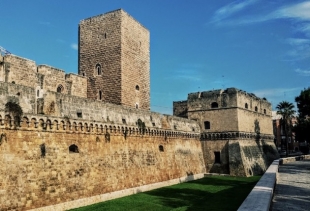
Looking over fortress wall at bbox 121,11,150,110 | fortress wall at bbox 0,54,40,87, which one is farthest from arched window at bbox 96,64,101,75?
fortress wall at bbox 0,54,40,87

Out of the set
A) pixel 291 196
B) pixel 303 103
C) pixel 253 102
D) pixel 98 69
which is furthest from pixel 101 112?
pixel 303 103

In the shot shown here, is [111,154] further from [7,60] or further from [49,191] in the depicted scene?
[7,60]

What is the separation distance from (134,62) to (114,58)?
1.98 meters

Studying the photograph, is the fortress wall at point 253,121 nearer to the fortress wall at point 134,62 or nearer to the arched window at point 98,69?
the fortress wall at point 134,62

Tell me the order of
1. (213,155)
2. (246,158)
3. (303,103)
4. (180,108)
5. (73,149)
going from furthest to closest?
1. (303,103)
2. (180,108)
3. (213,155)
4. (246,158)
5. (73,149)

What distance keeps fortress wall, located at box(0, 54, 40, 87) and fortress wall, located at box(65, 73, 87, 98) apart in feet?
12.5

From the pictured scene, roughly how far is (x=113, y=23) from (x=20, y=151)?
48.3ft

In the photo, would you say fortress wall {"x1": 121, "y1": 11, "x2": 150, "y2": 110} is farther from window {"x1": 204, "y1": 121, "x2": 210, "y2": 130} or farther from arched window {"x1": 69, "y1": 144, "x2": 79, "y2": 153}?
arched window {"x1": 69, "y1": 144, "x2": 79, "y2": 153}

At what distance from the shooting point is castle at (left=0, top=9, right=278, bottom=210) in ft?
39.3

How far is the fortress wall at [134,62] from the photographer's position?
23703mm

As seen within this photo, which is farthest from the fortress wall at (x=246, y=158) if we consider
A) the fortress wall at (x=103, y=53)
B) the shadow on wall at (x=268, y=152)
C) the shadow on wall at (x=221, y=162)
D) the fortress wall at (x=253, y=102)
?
the fortress wall at (x=103, y=53)

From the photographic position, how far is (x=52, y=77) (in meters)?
19.7

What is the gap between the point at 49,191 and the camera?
41.0 feet

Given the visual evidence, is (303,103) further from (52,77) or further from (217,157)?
(52,77)
